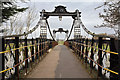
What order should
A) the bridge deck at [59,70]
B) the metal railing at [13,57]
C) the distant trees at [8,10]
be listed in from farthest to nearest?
the distant trees at [8,10] < the bridge deck at [59,70] < the metal railing at [13,57]

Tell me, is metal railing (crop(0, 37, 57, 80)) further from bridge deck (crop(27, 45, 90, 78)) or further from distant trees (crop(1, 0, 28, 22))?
distant trees (crop(1, 0, 28, 22))

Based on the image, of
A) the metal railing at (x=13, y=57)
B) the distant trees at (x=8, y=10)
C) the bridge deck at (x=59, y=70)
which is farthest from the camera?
the distant trees at (x=8, y=10)

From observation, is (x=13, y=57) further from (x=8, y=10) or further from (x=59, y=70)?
(x=8, y=10)

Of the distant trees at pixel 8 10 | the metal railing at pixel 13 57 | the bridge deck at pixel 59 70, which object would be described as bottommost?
the bridge deck at pixel 59 70

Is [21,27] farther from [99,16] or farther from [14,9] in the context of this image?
[99,16]

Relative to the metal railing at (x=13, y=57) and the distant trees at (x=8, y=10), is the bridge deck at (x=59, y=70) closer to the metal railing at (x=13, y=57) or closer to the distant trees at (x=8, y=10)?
the metal railing at (x=13, y=57)

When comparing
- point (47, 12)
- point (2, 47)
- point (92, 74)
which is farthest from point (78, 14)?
point (2, 47)

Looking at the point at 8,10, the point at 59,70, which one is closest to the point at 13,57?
the point at 59,70

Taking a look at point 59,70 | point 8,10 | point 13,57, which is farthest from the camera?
point 8,10

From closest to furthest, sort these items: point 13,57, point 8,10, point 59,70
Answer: point 13,57, point 59,70, point 8,10

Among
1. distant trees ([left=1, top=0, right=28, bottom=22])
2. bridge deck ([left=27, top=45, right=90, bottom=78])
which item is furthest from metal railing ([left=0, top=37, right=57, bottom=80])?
distant trees ([left=1, top=0, right=28, bottom=22])

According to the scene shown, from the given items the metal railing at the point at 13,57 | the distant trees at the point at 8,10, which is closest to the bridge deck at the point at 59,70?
the metal railing at the point at 13,57

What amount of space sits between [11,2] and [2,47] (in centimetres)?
745

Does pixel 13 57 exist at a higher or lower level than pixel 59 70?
higher
